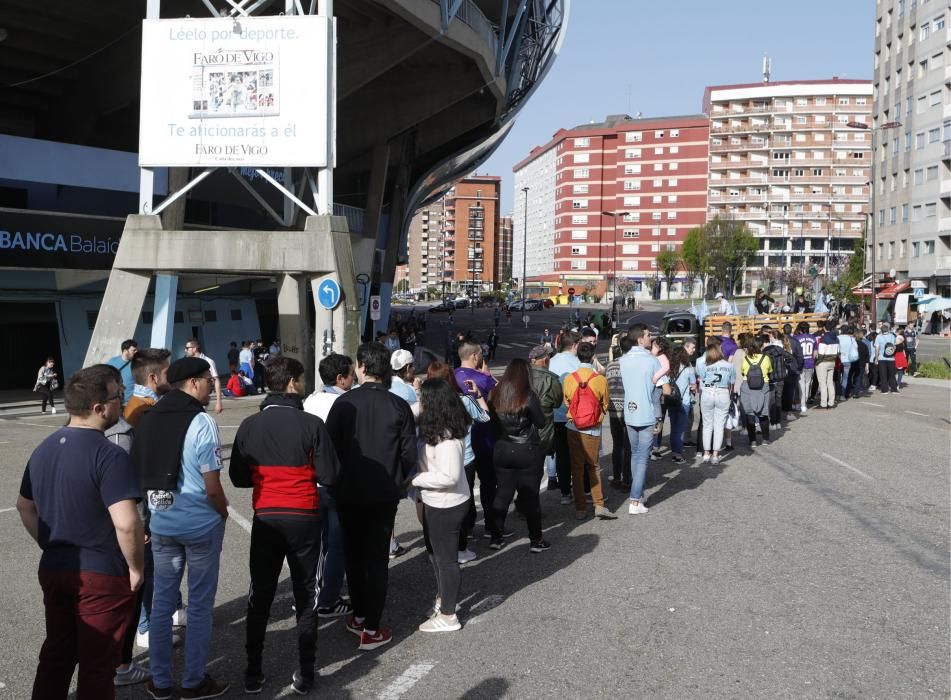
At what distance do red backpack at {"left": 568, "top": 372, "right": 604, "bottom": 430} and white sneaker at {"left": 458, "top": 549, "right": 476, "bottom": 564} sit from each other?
186 cm

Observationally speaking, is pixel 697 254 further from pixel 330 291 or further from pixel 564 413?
pixel 564 413

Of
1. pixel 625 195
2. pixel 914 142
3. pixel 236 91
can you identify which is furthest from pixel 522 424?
pixel 625 195

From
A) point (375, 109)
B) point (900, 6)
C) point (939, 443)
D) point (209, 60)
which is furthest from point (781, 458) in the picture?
point (900, 6)

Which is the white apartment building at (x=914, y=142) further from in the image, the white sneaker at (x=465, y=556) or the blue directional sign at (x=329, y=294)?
the white sneaker at (x=465, y=556)

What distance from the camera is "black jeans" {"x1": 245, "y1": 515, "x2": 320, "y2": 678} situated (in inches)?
197

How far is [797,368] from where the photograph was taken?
18.5m

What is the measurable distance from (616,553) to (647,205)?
120 meters

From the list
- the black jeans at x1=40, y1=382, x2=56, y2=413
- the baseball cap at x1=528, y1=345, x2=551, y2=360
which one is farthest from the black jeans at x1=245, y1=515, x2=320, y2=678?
the black jeans at x1=40, y1=382, x2=56, y2=413

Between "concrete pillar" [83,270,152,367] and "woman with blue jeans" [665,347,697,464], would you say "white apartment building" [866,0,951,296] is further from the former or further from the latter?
"concrete pillar" [83,270,152,367]

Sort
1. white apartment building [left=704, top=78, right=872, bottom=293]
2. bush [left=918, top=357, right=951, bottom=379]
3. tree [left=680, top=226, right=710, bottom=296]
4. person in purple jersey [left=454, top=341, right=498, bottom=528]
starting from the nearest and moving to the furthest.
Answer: person in purple jersey [left=454, top=341, right=498, bottom=528], bush [left=918, top=357, right=951, bottom=379], tree [left=680, top=226, right=710, bottom=296], white apartment building [left=704, top=78, right=872, bottom=293]

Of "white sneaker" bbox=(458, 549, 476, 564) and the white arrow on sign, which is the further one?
the white arrow on sign

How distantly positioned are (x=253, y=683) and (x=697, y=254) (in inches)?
4168

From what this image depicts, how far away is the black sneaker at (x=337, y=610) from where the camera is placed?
21.2ft

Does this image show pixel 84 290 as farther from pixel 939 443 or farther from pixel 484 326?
pixel 484 326
